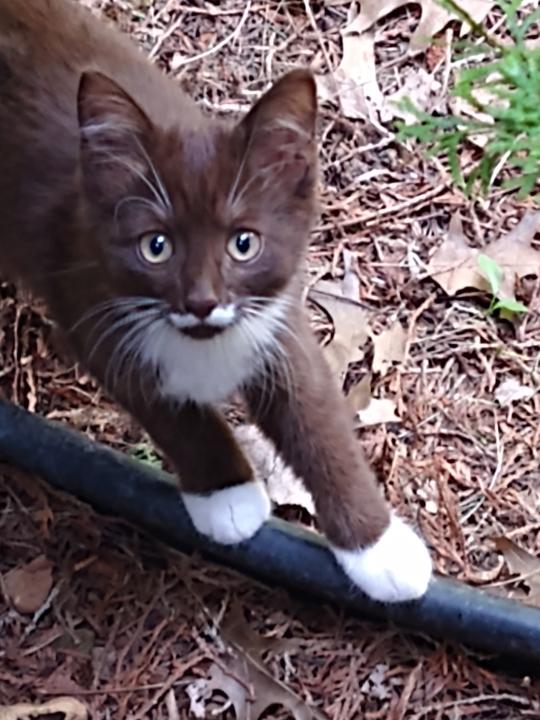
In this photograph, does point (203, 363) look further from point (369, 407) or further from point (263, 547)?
point (369, 407)

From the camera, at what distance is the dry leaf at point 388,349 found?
2355 millimetres

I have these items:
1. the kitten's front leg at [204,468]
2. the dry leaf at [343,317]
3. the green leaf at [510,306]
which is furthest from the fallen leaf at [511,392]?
the kitten's front leg at [204,468]

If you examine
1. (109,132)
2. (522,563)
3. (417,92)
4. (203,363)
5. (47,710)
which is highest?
(109,132)

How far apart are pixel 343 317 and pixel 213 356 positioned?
559 millimetres

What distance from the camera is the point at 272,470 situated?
87.9 inches

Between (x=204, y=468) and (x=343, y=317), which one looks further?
(x=343, y=317)

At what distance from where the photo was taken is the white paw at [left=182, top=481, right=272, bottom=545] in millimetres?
2023

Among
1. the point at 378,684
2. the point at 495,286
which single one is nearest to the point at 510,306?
the point at 495,286

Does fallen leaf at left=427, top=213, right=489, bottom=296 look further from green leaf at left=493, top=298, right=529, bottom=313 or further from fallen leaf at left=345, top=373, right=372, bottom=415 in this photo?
fallen leaf at left=345, top=373, right=372, bottom=415

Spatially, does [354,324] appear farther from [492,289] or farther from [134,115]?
[134,115]

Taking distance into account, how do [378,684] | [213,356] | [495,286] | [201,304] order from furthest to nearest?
[495,286], [378,684], [213,356], [201,304]

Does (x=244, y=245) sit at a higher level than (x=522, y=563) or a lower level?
higher

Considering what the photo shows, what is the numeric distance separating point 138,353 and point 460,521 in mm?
633

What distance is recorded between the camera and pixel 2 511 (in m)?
2.24
